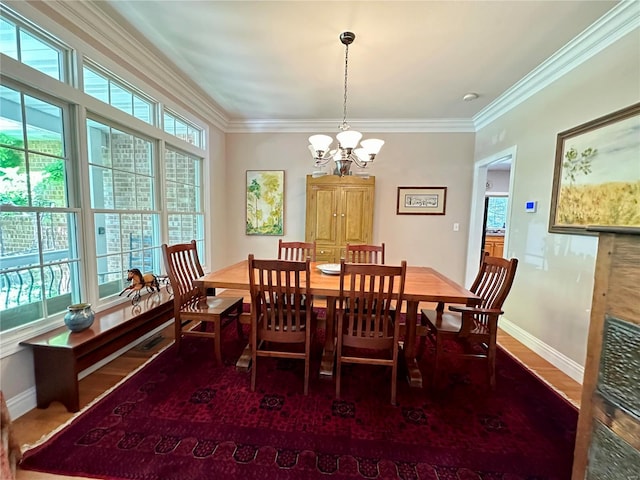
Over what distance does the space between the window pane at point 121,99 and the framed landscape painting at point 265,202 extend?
6.78 feet

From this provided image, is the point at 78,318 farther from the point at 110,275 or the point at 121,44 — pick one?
the point at 121,44

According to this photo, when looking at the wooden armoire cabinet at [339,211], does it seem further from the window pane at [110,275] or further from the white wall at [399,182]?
the window pane at [110,275]

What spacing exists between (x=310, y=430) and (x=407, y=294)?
3.42ft

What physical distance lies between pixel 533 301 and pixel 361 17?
307 centimetres

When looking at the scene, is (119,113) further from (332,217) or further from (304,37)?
(332,217)

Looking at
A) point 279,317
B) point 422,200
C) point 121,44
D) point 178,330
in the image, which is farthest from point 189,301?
point 422,200

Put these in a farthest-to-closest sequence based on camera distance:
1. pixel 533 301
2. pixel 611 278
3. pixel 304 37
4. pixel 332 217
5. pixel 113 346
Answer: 1. pixel 332 217
2. pixel 533 301
3. pixel 304 37
4. pixel 113 346
5. pixel 611 278

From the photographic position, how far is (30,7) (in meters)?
1.64

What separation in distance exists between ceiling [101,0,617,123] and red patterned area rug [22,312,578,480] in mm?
2746

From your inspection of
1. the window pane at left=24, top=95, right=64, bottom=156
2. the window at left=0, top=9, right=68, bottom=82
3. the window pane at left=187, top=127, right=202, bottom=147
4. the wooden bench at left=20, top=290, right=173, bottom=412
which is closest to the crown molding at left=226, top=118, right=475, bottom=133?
the window pane at left=187, top=127, right=202, bottom=147

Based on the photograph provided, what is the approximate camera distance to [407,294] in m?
1.86

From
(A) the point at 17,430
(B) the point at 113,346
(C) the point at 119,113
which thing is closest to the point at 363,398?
(B) the point at 113,346

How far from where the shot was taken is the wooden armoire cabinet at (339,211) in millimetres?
4004

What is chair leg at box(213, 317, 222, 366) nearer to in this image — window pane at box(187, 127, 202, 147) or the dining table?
the dining table
